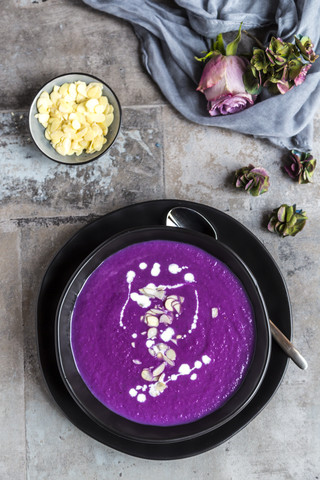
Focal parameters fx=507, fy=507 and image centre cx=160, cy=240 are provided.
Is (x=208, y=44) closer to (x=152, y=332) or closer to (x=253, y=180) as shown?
(x=253, y=180)

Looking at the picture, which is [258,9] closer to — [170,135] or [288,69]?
[288,69]

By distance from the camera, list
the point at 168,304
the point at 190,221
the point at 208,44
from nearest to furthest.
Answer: the point at 168,304, the point at 190,221, the point at 208,44

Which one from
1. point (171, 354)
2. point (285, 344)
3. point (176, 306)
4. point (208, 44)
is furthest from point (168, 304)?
point (208, 44)

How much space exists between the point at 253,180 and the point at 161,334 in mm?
619

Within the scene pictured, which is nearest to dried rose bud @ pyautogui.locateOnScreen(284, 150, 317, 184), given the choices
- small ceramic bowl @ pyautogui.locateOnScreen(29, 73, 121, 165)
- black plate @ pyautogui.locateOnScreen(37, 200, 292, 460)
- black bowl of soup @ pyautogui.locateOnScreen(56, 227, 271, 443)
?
black plate @ pyautogui.locateOnScreen(37, 200, 292, 460)

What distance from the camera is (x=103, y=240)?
5.54 ft

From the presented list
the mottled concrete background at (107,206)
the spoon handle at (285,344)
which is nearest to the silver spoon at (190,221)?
the spoon handle at (285,344)

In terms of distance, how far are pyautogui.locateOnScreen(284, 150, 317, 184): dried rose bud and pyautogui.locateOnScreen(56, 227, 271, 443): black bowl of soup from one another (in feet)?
1.49

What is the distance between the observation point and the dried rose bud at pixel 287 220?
1758 millimetres

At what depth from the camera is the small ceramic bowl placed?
1.71m

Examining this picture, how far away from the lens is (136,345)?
1.57m

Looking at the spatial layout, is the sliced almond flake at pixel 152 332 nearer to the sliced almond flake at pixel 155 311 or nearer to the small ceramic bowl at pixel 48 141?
the sliced almond flake at pixel 155 311

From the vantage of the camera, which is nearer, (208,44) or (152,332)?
(152,332)

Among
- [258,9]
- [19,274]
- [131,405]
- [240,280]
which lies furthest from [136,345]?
[258,9]
